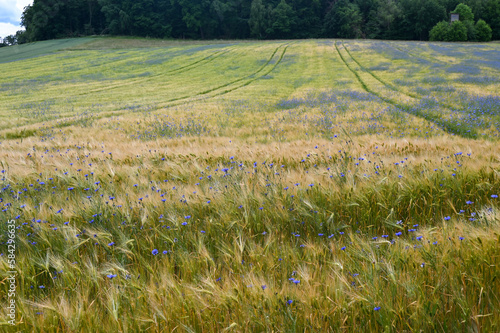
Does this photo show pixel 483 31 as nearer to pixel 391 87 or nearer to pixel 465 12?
pixel 465 12

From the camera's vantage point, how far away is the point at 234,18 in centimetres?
9362

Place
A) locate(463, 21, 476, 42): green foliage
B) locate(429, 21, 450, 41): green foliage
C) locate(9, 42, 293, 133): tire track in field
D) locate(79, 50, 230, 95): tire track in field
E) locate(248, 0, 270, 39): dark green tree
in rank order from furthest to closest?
locate(248, 0, 270, 39): dark green tree → locate(429, 21, 450, 41): green foliage → locate(463, 21, 476, 42): green foliage → locate(79, 50, 230, 95): tire track in field → locate(9, 42, 293, 133): tire track in field

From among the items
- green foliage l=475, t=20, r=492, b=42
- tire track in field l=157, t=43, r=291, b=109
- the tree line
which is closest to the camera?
tire track in field l=157, t=43, r=291, b=109

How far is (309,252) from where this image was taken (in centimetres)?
202

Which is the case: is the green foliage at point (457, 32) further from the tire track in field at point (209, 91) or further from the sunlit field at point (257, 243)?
the sunlit field at point (257, 243)

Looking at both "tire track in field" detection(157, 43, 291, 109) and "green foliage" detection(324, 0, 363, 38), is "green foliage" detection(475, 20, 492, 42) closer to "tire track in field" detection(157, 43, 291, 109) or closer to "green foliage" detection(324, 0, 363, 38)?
"green foliage" detection(324, 0, 363, 38)

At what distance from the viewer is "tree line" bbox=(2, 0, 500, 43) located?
270 ft

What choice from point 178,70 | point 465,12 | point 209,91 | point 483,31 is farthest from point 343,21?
point 209,91

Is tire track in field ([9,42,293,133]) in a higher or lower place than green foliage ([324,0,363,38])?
lower

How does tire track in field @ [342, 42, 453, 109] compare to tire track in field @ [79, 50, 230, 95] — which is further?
tire track in field @ [79, 50, 230, 95]

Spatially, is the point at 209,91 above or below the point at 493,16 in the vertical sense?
below

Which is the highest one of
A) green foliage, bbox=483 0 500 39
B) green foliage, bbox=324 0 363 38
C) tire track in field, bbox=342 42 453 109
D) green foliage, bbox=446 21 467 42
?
green foliage, bbox=324 0 363 38

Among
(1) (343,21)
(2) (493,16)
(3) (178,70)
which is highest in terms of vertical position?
(1) (343,21)

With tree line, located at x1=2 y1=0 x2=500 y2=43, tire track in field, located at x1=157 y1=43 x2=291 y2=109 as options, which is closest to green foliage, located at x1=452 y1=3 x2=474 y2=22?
tree line, located at x1=2 y1=0 x2=500 y2=43
